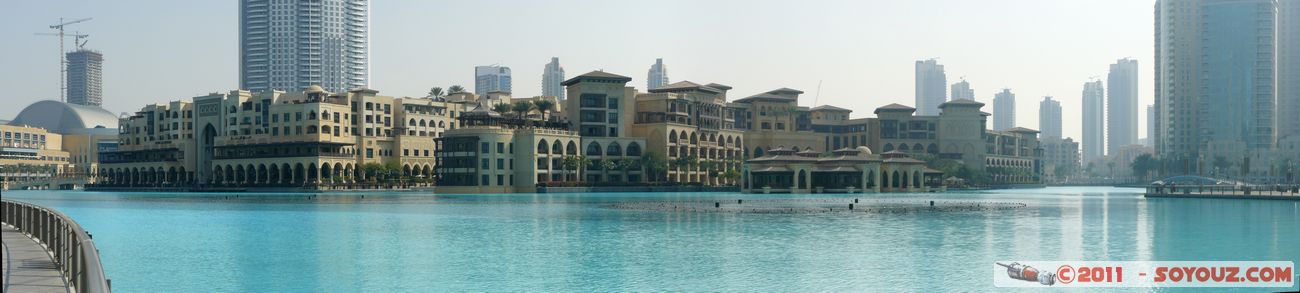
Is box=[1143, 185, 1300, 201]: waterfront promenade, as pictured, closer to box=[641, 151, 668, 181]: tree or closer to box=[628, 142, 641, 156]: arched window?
box=[641, 151, 668, 181]: tree

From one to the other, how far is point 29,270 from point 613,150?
15089 cm

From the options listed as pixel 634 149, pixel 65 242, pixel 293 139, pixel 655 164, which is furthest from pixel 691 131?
pixel 65 242

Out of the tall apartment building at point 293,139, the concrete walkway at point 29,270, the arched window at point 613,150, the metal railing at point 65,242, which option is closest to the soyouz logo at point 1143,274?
the metal railing at point 65,242

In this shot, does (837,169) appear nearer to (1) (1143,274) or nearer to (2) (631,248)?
(2) (631,248)

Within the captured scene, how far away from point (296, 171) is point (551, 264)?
142 meters

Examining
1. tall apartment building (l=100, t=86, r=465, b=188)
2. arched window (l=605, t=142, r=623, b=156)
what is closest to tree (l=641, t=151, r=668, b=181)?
arched window (l=605, t=142, r=623, b=156)

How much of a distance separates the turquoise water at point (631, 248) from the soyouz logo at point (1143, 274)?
1.19 m

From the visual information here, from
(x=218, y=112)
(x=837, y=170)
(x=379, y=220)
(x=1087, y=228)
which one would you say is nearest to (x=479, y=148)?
(x=837, y=170)

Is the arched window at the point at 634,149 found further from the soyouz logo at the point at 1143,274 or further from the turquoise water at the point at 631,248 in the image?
the soyouz logo at the point at 1143,274

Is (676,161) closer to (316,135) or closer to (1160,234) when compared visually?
(316,135)

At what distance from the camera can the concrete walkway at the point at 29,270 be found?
17750 mm

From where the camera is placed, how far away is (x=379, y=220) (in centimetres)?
6844

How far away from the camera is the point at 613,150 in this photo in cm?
17188

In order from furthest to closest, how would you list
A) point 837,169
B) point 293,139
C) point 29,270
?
point 293,139 → point 837,169 → point 29,270
